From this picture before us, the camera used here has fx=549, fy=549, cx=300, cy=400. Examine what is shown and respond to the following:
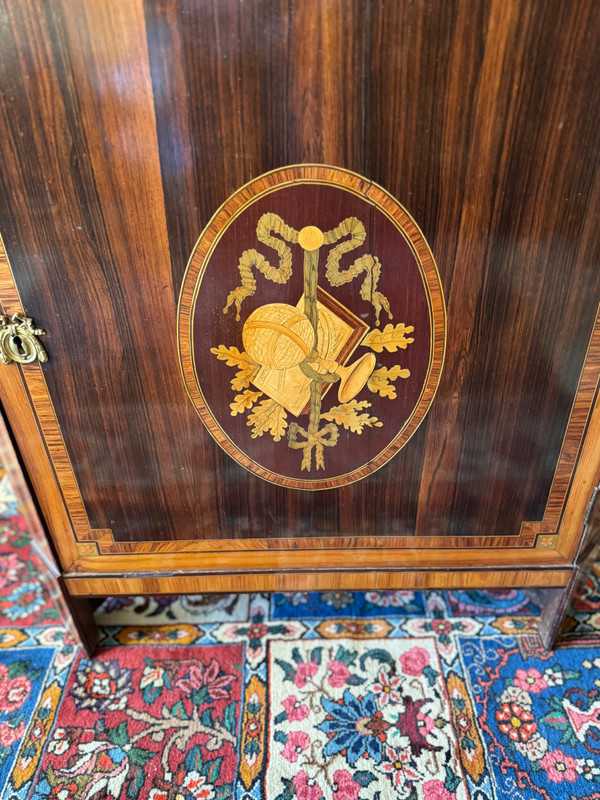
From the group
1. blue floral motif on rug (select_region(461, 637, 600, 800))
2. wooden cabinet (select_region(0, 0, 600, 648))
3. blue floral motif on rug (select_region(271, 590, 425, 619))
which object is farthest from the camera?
blue floral motif on rug (select_region(271, 590, 425, 619))

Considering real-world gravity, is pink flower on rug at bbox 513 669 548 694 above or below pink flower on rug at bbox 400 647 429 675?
below

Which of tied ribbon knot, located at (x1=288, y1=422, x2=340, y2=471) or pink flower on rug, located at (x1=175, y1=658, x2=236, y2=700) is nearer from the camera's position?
tied ribbon knot, located at (x1=288, y1=422, x2=340, y2=471)

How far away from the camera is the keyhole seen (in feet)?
2.13

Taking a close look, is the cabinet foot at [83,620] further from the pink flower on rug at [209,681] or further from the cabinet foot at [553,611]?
the cabinet foot at [553,611]

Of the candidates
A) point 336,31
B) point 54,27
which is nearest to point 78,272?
point 54,27

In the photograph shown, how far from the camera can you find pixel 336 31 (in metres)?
0.50

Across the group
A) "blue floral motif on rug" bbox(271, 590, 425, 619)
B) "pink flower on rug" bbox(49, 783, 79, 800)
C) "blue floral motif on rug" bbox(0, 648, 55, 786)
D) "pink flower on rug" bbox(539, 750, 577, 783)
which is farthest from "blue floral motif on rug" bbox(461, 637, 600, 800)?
"blue floral motif on rug" bbox(0, 648, 55, 786)

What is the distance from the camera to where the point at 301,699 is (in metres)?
0.83

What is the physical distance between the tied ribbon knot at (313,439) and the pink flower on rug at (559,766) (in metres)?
0.52

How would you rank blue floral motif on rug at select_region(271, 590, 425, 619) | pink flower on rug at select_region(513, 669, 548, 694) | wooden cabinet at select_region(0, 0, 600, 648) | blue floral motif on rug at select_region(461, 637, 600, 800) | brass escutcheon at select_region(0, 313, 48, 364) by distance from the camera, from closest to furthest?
1. wooden cabinet at select_region(0, 0, 600, 648)
2. brass escutcheon at select_region(0, 313, 48, 364)
3. blue floral motif on rug at select_region(461, 637, 600, 800)
4. pink flower on rug at select_region(513, 669, 548, 694)
5. blue floral motif on rug at select_region(271, 590, 425, 619)

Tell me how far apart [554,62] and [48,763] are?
1050mm

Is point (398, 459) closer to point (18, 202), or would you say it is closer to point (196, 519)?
point (196, 519)

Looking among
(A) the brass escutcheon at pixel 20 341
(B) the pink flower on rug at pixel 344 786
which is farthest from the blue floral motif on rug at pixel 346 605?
(A) the brass escutcheon at pixel 20 341

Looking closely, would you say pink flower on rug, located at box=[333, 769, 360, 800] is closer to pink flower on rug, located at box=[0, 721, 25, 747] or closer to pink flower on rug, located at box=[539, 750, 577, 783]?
pink flower on rug, located at box=[539, 750, 577, 783]
